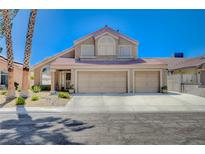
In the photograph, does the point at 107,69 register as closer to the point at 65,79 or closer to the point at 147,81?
the point at 147,81

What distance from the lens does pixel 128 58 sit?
77.0 ft

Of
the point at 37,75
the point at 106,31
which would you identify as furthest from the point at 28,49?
the point at 106,31

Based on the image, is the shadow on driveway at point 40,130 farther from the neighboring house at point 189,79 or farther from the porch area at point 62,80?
the neighboring house at point 189,79

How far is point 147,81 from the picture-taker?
21469mm

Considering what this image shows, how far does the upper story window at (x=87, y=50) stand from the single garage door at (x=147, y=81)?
5072mm

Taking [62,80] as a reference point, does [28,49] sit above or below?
above

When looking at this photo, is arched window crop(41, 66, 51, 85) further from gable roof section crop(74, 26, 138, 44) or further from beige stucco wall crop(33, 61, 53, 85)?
gable roof section crop(74, 26, 138, 44)

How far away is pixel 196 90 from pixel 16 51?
1432 centimetres

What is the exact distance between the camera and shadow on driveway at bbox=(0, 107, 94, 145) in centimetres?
675

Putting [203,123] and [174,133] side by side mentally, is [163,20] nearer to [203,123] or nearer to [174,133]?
[203,123]

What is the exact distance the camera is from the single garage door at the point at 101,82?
21.0 meters

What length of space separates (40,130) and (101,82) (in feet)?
43.7
